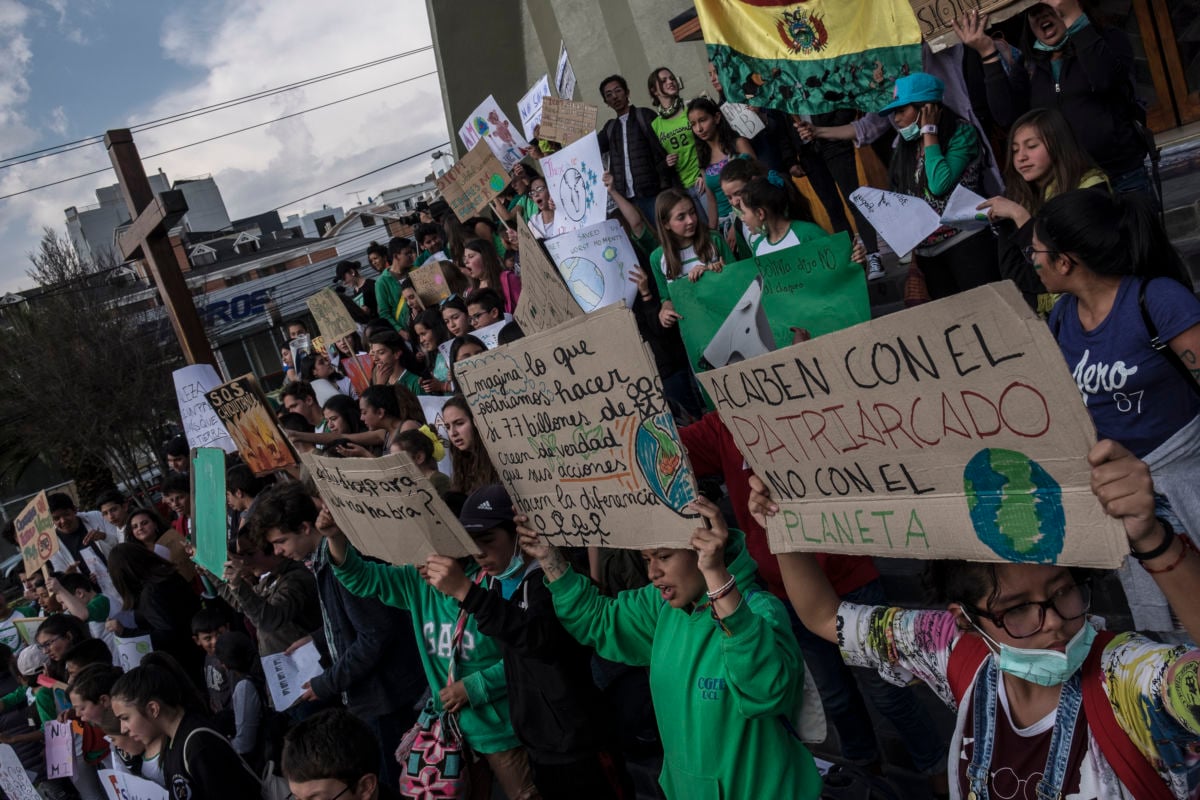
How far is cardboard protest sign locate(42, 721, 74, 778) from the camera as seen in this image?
5.58 metres

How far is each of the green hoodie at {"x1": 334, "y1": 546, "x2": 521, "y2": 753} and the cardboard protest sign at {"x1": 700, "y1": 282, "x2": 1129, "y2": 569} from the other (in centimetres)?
156

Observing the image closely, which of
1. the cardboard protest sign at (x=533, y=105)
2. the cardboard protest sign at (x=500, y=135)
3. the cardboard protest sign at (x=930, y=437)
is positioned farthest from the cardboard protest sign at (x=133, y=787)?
the cardboard protest sign at (x=500, y=135)

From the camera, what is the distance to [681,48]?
1491 cm

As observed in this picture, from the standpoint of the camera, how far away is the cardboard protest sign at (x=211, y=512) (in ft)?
15.9

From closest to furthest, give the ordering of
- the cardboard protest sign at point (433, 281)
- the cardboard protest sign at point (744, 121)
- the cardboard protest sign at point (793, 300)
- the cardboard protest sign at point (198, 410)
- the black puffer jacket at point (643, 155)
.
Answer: the cardboard protest sign at point (793, 300), the cardboard protest sign at point (744, 121), the cardboard protest sign at point (198, 410), the black puffer jacket at point (643, 155), the cardboard protest sign at point (433, 281)

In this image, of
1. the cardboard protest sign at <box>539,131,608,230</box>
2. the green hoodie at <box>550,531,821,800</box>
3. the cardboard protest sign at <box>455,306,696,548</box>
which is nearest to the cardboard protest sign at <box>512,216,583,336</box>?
the cardboard protest sign at <box>455,306,696,548</box>

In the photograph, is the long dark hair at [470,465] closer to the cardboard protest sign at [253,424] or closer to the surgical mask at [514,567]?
the surgical mask at [514,567]

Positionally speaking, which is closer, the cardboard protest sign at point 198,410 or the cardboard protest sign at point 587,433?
the cardboard protest sign at point 587,433

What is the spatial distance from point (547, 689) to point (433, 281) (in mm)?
7486

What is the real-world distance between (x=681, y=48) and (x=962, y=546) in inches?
563

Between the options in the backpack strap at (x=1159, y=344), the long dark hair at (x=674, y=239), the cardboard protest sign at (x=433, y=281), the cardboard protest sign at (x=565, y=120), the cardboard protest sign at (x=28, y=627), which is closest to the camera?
the backpack strap at (x=1159, y=344)

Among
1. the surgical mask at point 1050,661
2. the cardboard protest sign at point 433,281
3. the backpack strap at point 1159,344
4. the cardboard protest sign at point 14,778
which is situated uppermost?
the cardboard protest sign at point 433,281

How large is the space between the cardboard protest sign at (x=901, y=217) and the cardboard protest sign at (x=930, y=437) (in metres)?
2.68

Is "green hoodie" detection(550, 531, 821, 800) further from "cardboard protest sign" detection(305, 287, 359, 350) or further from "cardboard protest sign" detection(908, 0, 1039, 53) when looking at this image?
"cardboard protest sign" detection(305, 287, 359, 350)
